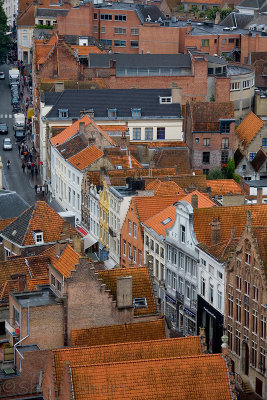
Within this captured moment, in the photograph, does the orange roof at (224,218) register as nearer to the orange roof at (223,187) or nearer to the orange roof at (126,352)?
the orange roof at (223,187)

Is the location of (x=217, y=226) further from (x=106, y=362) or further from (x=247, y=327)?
(x=106, y=362)

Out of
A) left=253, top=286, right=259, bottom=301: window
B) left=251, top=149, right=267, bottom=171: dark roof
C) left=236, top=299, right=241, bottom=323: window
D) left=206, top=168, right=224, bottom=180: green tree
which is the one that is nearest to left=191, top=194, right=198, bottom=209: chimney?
Answer: left=236, top=299, right=241, bottom=323: window

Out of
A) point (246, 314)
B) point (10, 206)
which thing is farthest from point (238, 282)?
point (10, 206)

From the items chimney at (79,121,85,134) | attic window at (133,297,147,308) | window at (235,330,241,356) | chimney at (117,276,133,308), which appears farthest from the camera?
chimney at (79,121,85,134)

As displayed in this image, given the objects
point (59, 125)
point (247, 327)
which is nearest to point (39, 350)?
point (247, 327)

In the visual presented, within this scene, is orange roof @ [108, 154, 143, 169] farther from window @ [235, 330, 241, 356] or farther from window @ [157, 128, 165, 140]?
window @ [235, 330, 241, 356]

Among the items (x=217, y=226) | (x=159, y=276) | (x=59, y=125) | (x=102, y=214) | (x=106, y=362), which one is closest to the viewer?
(x=106, y=362)

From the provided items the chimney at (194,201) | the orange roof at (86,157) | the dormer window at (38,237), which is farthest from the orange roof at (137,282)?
the orange roof at (86,157)
